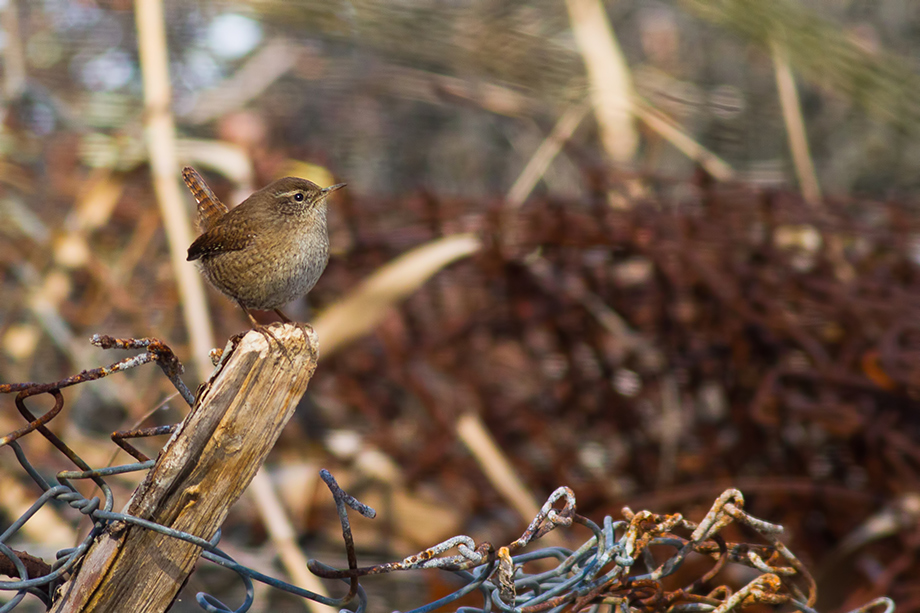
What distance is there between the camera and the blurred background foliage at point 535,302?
3.14m

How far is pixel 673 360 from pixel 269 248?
2.06 m

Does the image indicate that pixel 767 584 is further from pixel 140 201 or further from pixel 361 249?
pixel 140 201

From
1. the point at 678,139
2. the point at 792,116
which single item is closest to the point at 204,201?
the point at 678,139

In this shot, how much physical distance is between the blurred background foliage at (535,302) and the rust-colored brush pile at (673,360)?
0.01m

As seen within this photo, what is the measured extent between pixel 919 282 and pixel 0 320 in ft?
14.0

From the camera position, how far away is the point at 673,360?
11.1ft

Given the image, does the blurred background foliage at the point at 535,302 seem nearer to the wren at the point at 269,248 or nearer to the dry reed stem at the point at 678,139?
the dry reed stem at the point at 678,139

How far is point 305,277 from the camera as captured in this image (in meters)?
1.84

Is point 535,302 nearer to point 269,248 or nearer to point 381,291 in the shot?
point 381,291

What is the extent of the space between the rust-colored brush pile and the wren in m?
1.39

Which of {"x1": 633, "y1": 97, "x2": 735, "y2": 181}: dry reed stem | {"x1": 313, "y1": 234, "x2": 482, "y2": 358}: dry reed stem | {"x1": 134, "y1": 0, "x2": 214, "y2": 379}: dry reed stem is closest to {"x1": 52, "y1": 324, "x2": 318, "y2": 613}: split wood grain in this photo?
{"x1": 134, "y1": 0, "x2": 214, "y2": 379}: dry reed stem

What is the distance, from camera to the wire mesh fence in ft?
3.61

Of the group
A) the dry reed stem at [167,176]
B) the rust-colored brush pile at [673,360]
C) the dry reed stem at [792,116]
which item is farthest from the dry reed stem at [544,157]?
the dry reed stem at [167,176]

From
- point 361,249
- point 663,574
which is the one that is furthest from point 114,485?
point 663,574
